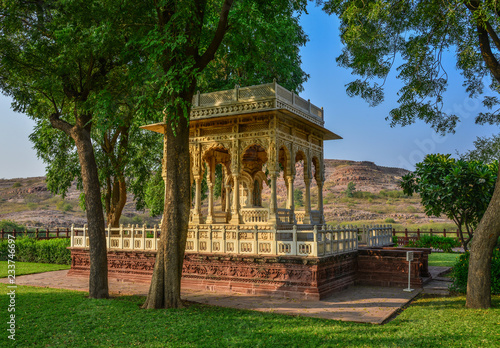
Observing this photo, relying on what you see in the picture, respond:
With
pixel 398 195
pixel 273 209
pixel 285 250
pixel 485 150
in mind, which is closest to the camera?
pixel 285 250

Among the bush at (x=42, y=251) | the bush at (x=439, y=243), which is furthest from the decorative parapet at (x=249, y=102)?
the bush at (x=439, y=243)

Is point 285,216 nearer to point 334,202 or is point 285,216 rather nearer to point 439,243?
point 439,243

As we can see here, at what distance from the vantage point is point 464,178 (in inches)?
532

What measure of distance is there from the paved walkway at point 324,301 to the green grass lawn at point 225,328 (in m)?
0.55

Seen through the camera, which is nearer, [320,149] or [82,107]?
[82,107]

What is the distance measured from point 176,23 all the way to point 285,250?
6981 millimetres

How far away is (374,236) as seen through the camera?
58.4 feet

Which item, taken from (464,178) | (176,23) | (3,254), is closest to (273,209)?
(464,178)

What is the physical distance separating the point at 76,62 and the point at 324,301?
966 cm

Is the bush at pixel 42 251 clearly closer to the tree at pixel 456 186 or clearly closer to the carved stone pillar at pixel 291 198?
the carved stone pillar at pixel 291 198

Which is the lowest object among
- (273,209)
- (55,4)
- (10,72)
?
(273,209)

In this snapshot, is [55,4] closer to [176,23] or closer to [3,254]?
[176,23]

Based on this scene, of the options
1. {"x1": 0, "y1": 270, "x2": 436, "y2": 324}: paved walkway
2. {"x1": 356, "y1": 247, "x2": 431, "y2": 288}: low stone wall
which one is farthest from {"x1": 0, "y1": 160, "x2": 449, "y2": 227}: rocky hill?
{"x1": 356, "y1": 247, "x2": 431, "y2": 288}: low stone wall

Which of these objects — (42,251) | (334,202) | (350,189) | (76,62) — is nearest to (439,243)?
(42,251)
